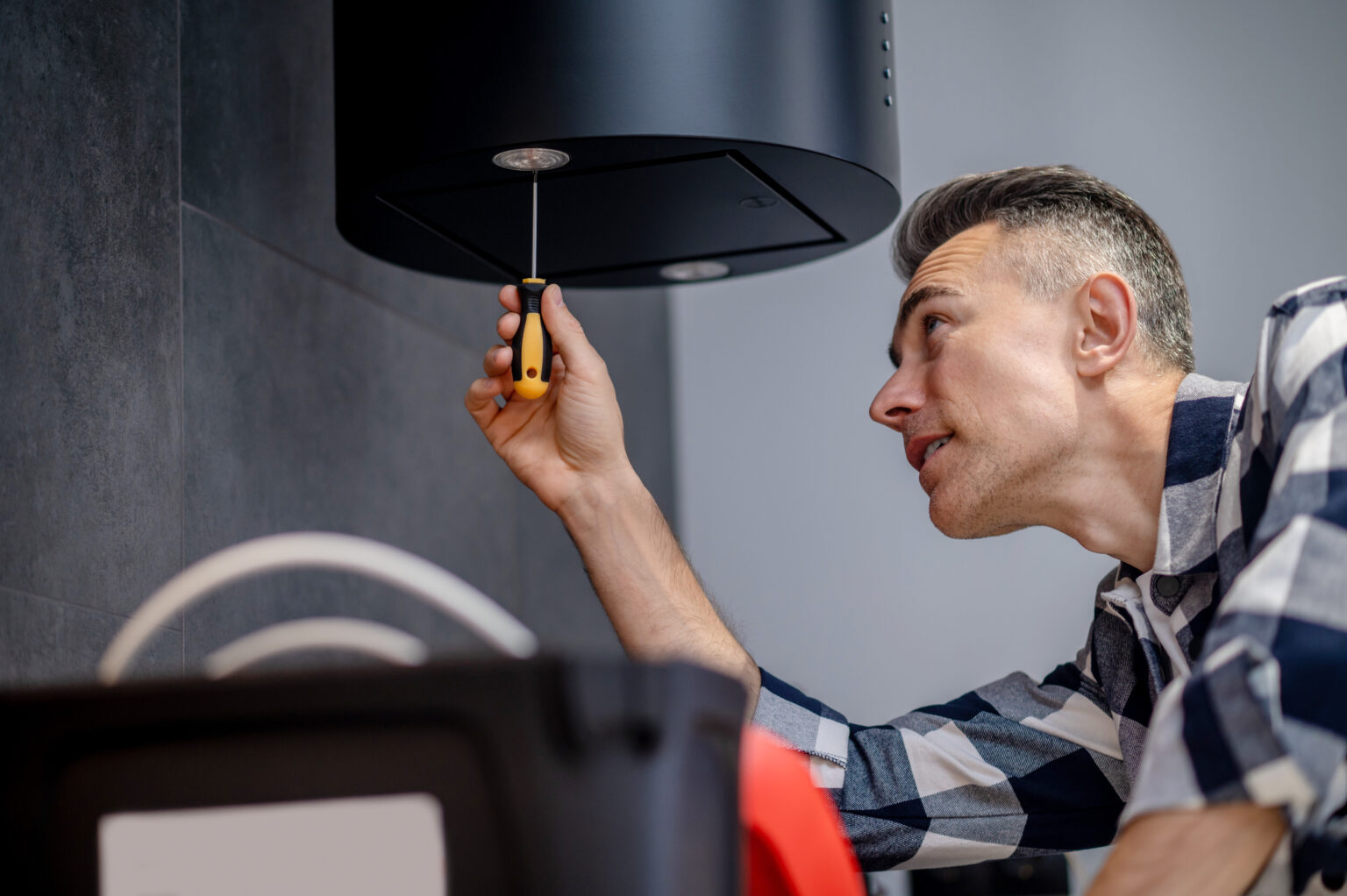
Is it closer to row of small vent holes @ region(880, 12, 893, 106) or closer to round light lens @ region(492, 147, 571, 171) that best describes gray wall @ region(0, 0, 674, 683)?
round light lens @ region(492, 147, 571, 171)

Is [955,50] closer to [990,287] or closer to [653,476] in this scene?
[653,476]

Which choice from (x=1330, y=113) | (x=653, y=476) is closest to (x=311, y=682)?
(x=653, y=476)

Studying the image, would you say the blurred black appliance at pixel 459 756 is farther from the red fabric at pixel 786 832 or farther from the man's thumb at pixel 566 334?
the man's thumb at pixel 566 334

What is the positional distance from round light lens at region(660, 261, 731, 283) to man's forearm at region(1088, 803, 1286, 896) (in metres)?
0.79

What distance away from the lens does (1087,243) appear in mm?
1256

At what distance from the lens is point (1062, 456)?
1188mm

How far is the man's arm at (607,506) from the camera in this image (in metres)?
1.26

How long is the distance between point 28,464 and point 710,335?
178 centimetres

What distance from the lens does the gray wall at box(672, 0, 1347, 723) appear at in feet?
8.01

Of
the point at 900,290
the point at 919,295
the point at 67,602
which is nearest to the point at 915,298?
the point at 919,295

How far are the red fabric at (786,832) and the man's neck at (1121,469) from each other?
67cm

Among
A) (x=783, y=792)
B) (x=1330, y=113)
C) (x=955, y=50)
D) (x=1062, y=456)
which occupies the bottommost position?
(x=783, y=792)


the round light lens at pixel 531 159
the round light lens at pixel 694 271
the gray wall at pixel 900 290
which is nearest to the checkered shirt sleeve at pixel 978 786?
the round light lens at pixel 694 271

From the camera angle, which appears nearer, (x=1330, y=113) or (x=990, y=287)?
(x=990, y=287)
